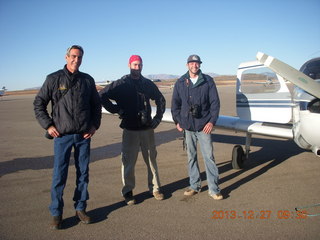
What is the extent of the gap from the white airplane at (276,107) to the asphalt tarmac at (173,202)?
76cm

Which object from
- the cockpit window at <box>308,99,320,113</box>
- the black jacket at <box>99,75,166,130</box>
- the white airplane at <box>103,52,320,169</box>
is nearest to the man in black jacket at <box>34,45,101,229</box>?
the black jacket at <box>99,75,166,130</box>

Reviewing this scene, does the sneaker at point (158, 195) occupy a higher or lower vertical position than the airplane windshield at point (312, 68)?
lower

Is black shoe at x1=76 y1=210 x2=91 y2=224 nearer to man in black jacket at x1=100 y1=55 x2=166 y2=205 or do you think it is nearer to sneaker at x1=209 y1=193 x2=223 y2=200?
man in black jacket at x1=100 y1=55 x2=166 y2=205

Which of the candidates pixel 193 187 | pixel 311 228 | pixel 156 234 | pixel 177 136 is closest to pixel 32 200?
pixel 156 234

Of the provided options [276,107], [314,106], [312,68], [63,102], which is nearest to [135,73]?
[63,102]

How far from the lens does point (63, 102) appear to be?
2.96m

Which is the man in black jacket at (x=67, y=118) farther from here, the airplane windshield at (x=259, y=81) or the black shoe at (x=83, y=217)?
the airplane windshield at (x=259, y=81)

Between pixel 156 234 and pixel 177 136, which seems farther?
pixel 177 136

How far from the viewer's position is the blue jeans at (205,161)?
12.4 feet

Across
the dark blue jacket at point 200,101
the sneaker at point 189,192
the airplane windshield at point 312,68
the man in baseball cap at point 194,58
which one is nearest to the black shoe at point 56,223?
the sneaker at point 189,192

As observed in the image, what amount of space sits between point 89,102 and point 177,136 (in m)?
5.86

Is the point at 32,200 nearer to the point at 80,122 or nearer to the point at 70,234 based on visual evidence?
the point at 70,234

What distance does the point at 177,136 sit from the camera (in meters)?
8.82

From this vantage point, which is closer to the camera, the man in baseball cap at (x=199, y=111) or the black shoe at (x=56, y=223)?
the black shoe at (x=56, y=223)
